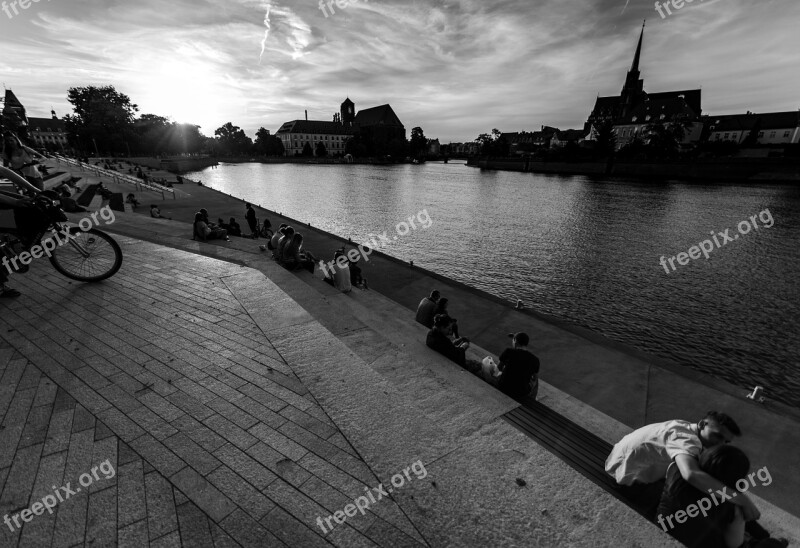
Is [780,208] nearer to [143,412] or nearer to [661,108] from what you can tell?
[143,412]

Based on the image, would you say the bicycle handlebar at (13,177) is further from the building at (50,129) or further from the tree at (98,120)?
the building at (50,129)

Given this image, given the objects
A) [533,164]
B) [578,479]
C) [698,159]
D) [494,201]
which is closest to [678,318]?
[578,479]

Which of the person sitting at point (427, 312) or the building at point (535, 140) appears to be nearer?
the person sitting at point (427, 312)

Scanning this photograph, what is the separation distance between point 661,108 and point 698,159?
46.1 meters

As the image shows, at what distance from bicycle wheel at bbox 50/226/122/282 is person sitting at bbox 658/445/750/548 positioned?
8546mm

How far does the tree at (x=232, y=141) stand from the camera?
163 m

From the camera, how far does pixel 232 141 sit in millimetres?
163000

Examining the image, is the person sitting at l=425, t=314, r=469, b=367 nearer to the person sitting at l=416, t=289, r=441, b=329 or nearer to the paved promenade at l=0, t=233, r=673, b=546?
the paved promenade at l=0, t=233, r=673, b=546

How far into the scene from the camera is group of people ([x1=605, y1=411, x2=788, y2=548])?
2408 mm

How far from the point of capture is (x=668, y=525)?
8.34ft

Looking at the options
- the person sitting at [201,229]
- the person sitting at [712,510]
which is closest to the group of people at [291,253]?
the person sitting at [201,229]

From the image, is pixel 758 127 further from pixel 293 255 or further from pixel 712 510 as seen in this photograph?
pixel 712 510

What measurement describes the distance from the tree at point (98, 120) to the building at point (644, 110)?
428ft

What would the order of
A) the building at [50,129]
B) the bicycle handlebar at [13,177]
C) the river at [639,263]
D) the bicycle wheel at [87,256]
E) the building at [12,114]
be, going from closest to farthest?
the bicycle handlebar at [13,177] < the bicycle wheel at [87,256] < the river at [639,263] < the building at [12,114] < the building at [50,129]
